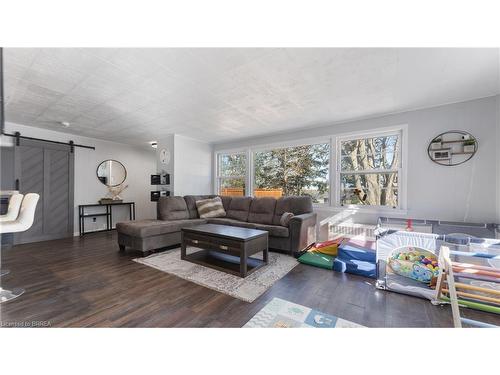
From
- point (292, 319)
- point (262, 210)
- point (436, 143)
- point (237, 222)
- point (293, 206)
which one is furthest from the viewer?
point (262, 210)

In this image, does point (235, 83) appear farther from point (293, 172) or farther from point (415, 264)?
point (415, 264)

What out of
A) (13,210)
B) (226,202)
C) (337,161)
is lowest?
(226,202)

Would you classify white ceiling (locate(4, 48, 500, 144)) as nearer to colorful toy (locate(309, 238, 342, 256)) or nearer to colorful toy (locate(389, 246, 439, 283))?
colorful toy (locate(389, 246, 439, 283))

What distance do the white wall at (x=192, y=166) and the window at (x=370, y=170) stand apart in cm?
345

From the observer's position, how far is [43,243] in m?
4.05

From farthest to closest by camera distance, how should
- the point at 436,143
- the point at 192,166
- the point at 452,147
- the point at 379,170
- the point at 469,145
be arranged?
1. the point at 192,166
2. the point at 379,170
3. the point at 436,143
4. the point at 452,147
5. the point at 469,145

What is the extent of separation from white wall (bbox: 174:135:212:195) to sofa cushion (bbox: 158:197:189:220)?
69 cm

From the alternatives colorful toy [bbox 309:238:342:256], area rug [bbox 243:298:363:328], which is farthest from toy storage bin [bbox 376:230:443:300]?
area rug [bbox 243:298:363:328]

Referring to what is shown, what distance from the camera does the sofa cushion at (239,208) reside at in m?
4.44

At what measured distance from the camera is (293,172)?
461cm

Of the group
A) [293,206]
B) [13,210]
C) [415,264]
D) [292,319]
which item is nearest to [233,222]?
[293,206]

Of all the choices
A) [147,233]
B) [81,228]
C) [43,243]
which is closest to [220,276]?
[147,233]

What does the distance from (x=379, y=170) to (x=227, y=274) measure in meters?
3.13
